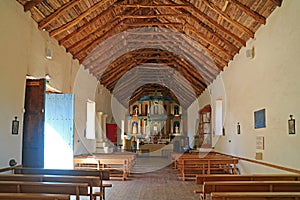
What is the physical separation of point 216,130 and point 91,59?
517 centimetres

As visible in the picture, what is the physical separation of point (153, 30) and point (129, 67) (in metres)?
3.96

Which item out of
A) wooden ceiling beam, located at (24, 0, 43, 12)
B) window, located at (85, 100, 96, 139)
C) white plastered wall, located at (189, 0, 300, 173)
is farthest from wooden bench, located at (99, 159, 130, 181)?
wooden ceiling beam, located at (24, 0, 43, 12)

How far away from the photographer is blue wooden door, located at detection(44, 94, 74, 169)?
7.89 metres

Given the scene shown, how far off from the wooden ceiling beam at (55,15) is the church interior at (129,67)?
0.07 ft

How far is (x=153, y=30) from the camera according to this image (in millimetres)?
9688

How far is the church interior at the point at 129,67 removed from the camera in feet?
16.7

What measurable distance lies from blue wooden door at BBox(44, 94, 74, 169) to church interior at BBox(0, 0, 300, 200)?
3 cm

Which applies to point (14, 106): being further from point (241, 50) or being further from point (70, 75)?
point (241, 50)

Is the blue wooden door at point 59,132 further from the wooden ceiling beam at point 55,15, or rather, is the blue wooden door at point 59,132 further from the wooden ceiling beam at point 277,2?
the wooden ceiling beam at point 277,2

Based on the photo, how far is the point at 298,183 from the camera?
4.16 metres

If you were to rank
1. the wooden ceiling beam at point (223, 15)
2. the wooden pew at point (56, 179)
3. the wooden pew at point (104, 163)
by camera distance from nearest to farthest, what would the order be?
1. the wooden pew at point (56, 179)
2. the wooden ceiling beam at point (223, 15)
3. the wooden pew at point (104, 163)

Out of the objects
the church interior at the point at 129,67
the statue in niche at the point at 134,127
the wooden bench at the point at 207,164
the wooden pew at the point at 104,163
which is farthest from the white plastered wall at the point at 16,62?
the statue in niche at the point at 134,127

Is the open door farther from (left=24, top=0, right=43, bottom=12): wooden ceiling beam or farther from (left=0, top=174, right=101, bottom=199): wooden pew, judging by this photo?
(left=0, top=174, right=101, bottom=199): wooden pew

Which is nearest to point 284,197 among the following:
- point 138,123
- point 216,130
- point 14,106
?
point 14,106
